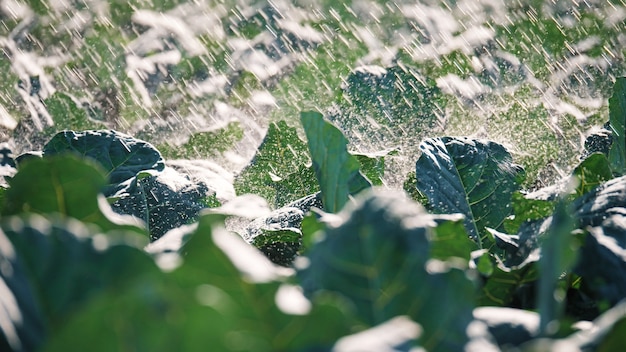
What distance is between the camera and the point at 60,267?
0.47m

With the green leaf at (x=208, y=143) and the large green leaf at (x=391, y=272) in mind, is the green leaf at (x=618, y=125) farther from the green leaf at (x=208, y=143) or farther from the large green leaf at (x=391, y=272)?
the green leaf at (x=208, y=143)

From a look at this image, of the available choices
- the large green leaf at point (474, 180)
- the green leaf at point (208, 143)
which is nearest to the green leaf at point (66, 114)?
the green leaf at point (208, 143)

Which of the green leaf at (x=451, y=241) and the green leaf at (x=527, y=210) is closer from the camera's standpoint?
the green leaf at (x=451, y=241)

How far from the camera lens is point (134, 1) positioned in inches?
170

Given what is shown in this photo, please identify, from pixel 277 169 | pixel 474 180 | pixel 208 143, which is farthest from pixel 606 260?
pixel 208 143

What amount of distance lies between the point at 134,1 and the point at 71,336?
4270 millimetres

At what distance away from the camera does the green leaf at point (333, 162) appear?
0.88m

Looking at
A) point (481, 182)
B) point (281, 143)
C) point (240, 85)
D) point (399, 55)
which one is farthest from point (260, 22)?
point (481, 182)

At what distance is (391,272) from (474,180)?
2.41ft

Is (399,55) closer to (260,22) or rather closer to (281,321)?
(260,22)

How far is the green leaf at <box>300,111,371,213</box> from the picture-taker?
34.5 inches

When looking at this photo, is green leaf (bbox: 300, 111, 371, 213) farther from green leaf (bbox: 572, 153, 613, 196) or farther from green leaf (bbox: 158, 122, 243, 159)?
green leaf (bbox: 158, 122, 243, 159)

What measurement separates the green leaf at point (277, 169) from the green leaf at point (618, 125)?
673 mm

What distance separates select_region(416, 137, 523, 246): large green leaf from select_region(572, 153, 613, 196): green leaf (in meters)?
0.22
